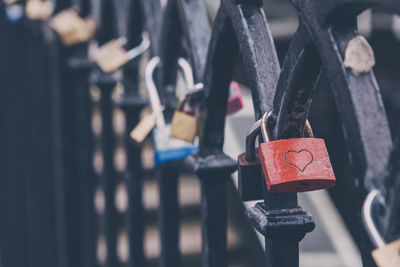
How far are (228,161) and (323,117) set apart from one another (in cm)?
467

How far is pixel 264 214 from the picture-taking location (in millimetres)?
682

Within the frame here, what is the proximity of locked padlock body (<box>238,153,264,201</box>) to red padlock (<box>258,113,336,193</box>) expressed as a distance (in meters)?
0.13

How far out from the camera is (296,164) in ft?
1.93

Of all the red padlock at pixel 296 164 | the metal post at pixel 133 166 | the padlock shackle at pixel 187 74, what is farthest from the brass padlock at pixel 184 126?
the metal post at pixel 133 166

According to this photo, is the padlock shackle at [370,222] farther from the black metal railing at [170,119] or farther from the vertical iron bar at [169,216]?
the vertical iron bar at [169,216]

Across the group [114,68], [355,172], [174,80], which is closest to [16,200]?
[114,68]

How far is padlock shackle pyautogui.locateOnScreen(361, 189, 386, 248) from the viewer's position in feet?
1.53

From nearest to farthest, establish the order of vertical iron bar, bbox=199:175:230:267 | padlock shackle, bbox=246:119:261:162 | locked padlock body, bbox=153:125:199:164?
1. padlock shackle, bbox=246:119:261:162
2. vertical iron bar, bbox=199:175:230:267
3. locked padlock body, bbox=153:125:199:164

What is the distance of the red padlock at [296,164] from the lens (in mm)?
585

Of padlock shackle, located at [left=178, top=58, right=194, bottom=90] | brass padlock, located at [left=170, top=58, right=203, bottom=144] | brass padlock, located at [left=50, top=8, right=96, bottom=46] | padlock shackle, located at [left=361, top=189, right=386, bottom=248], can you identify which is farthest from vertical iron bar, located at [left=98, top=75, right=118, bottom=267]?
padlock shackle, located at [left=361, top=189, right=386, bottom=248]

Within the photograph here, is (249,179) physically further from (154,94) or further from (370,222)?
(154,94)

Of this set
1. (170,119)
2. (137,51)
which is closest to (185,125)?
(170,119)

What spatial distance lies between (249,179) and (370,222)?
26 cm

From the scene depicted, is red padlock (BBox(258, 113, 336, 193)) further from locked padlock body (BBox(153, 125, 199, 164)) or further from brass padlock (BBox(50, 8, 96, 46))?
brass padlock (BBox(50, 8, 96, 46))
